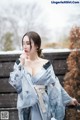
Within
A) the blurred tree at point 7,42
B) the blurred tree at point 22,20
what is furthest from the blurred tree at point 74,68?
the blurred tree at point 7,42

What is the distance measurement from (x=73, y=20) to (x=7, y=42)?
2.76ft

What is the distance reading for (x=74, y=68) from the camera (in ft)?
15.5

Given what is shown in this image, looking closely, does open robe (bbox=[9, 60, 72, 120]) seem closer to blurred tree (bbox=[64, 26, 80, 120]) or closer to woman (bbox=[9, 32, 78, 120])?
woman (bbox=[9, 32, 78, 120])

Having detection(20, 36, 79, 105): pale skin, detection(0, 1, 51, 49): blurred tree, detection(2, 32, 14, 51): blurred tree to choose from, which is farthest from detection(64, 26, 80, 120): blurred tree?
detection(20, 36, 79, 105): pale skin

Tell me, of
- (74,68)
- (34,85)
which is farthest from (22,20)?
(34,85)

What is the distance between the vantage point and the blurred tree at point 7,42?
4973 millimetres

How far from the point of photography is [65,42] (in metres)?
4.85

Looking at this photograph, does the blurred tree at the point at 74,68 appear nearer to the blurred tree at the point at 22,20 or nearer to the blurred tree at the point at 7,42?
the blurred tree at the point at 22,20

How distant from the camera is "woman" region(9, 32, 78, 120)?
3766 mm

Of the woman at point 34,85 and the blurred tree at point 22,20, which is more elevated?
the blurred tree at point 22,20

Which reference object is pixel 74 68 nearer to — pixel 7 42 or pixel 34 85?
pixel 7 42

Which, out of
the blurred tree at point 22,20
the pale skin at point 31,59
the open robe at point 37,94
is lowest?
the open robe at point 37,94

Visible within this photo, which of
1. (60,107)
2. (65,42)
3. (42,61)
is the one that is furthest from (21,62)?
(65,42)

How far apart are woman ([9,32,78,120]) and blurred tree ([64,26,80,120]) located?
0.82m
